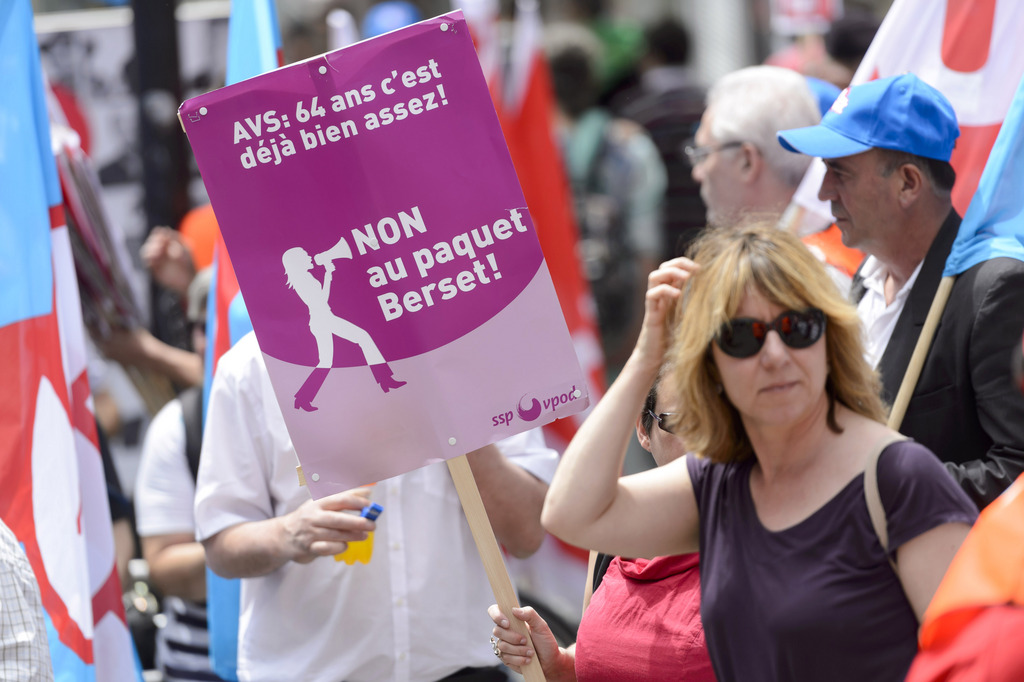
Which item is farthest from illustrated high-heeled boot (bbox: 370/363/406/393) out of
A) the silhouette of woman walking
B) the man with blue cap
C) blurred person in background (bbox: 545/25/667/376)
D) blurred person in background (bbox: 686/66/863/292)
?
blurred person in background (bbox: 545/25/667/376)

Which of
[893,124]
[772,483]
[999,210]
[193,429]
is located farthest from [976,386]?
[193,429]

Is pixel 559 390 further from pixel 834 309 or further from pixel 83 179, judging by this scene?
pixel 83 179

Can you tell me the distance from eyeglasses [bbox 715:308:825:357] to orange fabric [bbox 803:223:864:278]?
1.67m

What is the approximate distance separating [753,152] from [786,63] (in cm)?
431

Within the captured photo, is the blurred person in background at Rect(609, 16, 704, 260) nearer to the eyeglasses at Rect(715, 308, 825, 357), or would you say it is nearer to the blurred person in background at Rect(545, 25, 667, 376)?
the blurred person in background at Rect(545, 25, 667, 376)

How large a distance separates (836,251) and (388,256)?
183cm

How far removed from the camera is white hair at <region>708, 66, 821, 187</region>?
13.7 ft

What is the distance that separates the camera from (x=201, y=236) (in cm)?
561

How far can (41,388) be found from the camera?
131 inches

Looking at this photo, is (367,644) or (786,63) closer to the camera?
(367,644)

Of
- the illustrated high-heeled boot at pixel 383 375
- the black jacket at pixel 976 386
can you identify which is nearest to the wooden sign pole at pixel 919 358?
the black jacket at pixel 976 386

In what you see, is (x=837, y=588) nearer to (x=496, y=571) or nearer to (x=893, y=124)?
(x=496, y=571)

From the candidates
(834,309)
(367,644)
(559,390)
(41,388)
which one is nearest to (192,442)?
(41,388)

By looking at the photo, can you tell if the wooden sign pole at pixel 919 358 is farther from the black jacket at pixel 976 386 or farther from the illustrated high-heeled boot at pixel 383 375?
the illustrated high-heeled boot at pixel 383 375
